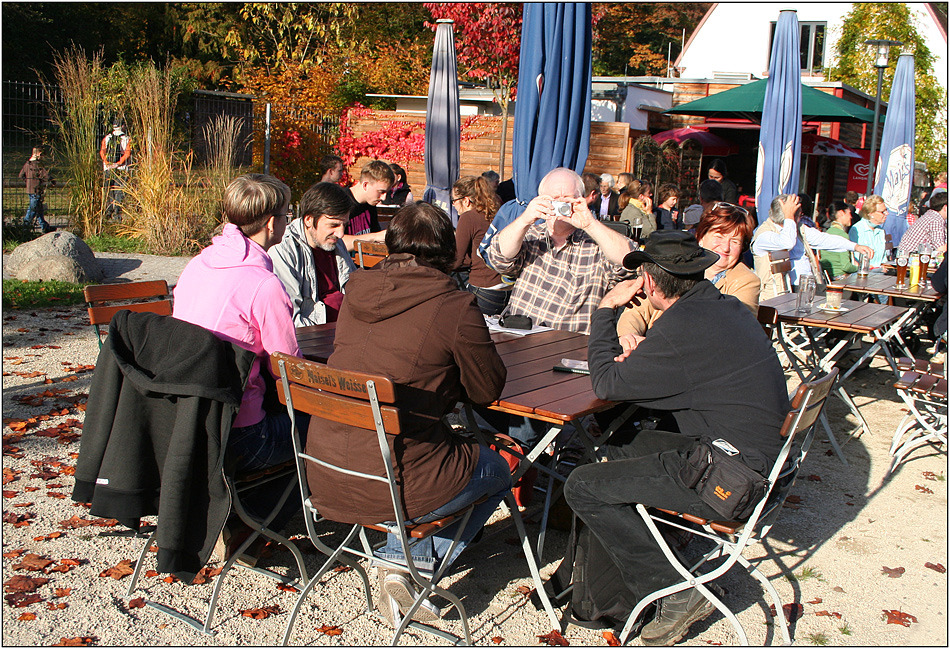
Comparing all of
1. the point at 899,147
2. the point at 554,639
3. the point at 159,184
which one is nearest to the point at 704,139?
the point at 899,147

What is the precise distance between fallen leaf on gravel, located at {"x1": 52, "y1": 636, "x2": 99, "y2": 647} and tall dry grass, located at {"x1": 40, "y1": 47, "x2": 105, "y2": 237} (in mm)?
9600

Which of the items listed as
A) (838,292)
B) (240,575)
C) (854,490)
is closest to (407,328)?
(240,575)

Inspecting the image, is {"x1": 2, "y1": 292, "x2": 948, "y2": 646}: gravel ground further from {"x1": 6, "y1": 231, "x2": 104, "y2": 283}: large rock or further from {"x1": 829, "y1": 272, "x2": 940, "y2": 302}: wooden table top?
{"x1": 6, "y1": 231, "x2": 104, "y2": 283}: large rock

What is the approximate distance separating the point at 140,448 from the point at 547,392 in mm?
1489

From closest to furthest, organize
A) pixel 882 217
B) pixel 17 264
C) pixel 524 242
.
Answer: pixel 524 242
pixel 17 264
pixel 882 217

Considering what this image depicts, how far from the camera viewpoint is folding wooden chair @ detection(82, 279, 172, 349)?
3.32 meters

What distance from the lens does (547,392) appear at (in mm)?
3088

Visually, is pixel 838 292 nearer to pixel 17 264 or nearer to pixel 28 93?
pixel 17 264

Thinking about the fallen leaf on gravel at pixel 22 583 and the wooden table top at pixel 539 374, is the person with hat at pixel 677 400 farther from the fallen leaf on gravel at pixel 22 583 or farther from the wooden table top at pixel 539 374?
the fallen leaf on gravel at pixel 22 583

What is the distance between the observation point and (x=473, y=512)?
2.99 m

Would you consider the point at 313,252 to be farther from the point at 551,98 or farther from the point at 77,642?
the point at 77,642

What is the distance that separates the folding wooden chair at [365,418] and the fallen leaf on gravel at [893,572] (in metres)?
2.02

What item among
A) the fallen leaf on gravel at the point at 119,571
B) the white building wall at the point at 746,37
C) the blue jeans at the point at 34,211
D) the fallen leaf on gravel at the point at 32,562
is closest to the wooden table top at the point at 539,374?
the fallen leaf on gravel at the point at 119,571

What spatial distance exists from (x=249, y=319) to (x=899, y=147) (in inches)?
487
